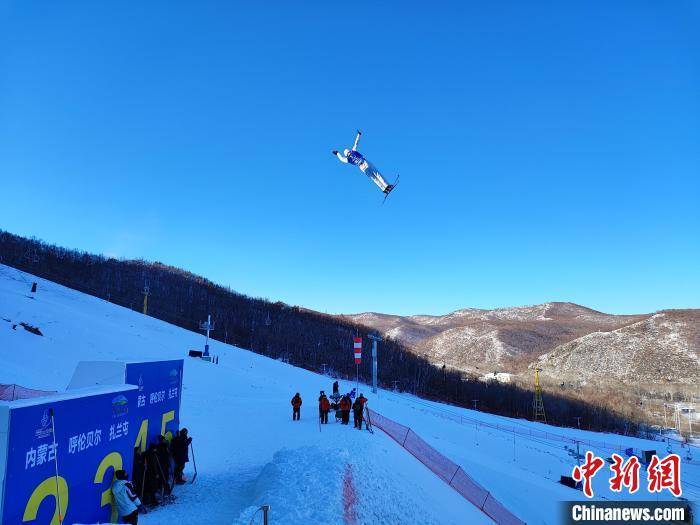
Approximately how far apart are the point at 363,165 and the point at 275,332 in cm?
9447

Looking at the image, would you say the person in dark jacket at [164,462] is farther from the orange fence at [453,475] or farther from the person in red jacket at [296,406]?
the orange fence at [453,475]

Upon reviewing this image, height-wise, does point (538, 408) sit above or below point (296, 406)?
below

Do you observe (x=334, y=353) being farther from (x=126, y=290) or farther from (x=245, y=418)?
(x=245, y=418)

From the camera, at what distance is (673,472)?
42.0 feet

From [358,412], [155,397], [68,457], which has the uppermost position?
[155,397]

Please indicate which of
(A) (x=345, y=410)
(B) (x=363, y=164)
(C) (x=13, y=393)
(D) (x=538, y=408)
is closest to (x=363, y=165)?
(B) (x=363, y=164)

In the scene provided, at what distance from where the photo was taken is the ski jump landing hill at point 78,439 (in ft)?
19.8

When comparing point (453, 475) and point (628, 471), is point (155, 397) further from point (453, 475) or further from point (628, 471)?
point (628, 471)

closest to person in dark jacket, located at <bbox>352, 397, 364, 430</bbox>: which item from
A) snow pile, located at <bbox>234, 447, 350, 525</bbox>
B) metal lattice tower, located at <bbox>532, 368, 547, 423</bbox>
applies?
snow pile, located at <bbox>234, 447, 350, 525</bbox>

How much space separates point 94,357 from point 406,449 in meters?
19.9

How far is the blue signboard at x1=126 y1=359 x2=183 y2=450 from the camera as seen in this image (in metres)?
10.1

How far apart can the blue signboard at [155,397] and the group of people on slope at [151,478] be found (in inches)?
12.8

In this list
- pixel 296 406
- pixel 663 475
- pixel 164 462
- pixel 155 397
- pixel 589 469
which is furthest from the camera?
pixel 296 406

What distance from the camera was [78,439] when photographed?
7.55m
